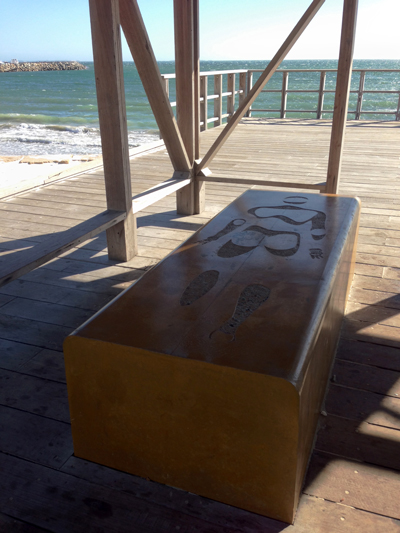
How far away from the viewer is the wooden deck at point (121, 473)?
123 centimetres

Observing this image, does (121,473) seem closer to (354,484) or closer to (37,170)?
(354,484)

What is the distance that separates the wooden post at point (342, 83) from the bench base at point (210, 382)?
1.83 metres

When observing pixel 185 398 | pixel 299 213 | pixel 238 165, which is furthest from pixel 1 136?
pixel 185 398

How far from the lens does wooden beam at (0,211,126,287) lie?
79.0 inches

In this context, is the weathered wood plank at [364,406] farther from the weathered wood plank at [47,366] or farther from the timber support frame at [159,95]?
the timber support frame at [159,95]

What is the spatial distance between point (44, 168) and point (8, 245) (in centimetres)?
454

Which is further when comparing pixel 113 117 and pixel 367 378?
pixel 113 117

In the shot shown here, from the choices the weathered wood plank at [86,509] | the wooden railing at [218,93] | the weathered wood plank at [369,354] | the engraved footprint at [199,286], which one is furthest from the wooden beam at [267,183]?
the wooden railing at [218,93]

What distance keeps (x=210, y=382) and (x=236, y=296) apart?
386mm

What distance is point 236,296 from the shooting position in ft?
4.78

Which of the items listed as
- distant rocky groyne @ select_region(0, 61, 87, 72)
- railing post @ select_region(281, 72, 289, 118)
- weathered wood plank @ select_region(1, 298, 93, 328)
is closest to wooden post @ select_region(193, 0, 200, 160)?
weathered wood plank @ select_region(1, 298, 93, 328)

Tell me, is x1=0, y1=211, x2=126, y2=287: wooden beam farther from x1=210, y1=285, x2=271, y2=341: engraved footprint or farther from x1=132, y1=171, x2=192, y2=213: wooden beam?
x1=210, y1=285, x2=271, y2=341: engraved footprint

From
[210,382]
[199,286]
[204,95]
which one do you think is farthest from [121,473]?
[204,95]

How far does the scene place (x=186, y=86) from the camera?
11.1 ft
